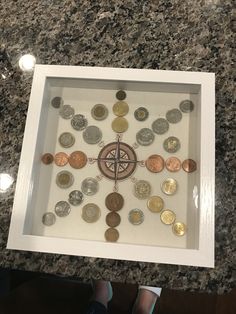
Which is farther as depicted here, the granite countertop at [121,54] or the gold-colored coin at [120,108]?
the gold-colored coin at [120,108]

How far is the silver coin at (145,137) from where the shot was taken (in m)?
0.93

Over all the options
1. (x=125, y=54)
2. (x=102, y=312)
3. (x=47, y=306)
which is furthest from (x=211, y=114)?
(x=47, y=306)

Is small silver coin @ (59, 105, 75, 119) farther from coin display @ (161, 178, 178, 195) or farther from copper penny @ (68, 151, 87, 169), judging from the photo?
coin display @ (161, 178, 178, 195)

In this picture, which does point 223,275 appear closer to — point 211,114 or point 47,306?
point 211,114

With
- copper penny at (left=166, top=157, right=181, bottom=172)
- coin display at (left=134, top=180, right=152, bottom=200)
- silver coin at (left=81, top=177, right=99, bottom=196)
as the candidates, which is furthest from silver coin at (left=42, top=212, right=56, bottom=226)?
copper penny at (left=166, top=157, right=181, bottom=172)

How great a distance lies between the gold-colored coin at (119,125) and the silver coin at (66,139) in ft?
0.38

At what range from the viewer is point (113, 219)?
0.86 meters

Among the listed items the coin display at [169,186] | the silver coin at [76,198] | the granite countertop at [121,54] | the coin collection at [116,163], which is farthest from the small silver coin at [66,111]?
the coin display at [169,186]

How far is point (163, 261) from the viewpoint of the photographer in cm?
75

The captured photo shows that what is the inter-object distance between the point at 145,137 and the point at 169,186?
0.49 feet

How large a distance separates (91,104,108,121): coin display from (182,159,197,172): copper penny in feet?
0.83

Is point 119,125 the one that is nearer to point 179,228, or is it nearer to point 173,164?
point 173,164

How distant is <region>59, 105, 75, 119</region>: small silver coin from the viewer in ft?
3.16

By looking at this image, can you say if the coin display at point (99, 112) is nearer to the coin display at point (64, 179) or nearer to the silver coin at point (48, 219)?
the coin display at point (64, 179)
